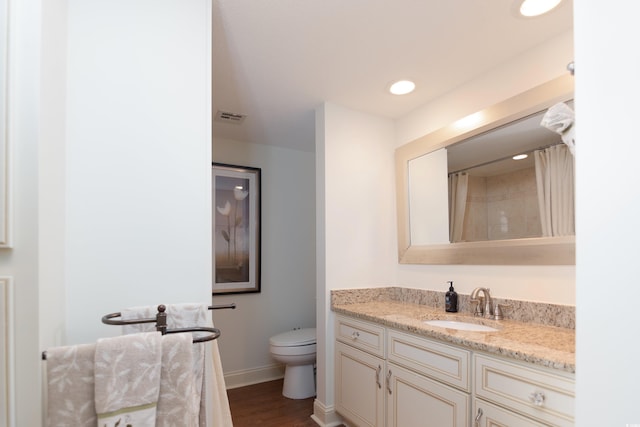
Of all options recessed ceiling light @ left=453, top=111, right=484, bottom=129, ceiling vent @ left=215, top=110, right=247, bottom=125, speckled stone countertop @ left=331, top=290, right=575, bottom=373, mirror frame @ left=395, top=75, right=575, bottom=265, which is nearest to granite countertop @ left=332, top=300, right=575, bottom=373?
speckled stone countertop @ left=331, top=290, right=575, bottom=373

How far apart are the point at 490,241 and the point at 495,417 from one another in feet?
3.18

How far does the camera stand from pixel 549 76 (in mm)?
1672

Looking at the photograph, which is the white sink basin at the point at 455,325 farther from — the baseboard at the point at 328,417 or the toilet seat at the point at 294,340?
the toilet seat at the point at 294,340

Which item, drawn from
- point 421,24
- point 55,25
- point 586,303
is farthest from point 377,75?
point 586,303

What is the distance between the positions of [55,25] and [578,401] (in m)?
1.61

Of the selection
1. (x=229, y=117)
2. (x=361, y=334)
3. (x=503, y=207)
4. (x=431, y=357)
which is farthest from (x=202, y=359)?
(x=229, y=117)

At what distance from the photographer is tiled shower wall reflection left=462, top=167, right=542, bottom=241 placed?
1.77m

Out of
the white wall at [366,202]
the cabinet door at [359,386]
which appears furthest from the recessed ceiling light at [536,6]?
the cabinet door at [359,386]

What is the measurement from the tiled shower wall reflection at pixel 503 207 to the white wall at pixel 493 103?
20cm

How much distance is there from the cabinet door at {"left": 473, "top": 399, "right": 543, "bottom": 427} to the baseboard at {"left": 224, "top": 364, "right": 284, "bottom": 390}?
7.33ft

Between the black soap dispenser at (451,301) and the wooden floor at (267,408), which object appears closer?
the black soap dispenser at (451,301)

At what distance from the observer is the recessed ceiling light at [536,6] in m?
1.42

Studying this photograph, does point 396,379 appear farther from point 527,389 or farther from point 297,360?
point 297,360

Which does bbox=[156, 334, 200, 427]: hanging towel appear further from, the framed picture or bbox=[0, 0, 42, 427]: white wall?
the framed picture
